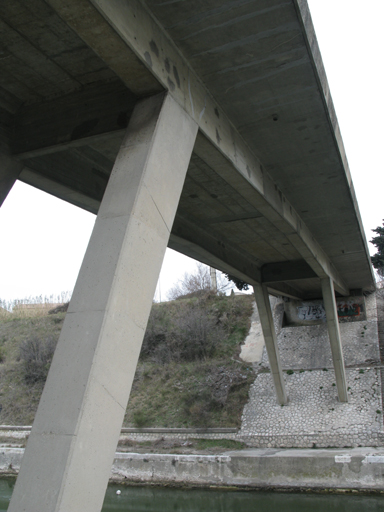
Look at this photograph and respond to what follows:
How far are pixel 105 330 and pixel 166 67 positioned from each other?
3.53 m

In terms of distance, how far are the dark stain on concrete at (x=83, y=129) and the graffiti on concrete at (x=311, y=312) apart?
866 inches

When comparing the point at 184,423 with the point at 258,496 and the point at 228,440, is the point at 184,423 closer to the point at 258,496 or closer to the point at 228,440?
the point at 228,440

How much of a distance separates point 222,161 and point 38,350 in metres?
23.3

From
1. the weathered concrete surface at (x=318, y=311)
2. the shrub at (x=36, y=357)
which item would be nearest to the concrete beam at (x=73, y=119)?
the shrub at (x=36, y=357)

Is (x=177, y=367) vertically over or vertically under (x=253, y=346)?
under

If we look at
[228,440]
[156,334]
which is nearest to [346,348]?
[228,440]

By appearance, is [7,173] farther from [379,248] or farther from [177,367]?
[379,248]

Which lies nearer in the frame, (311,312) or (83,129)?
(83,129)

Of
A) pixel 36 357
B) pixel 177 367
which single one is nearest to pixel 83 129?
pixel 177 367

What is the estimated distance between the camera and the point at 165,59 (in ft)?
18.5

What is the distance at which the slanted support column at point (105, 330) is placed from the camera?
11.6ft

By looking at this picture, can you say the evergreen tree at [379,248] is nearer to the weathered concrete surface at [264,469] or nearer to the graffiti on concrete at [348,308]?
the graffiti on concrete at [348,308]

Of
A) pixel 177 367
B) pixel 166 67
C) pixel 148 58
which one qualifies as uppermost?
pixel 166 67

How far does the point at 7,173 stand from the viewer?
283 inches
